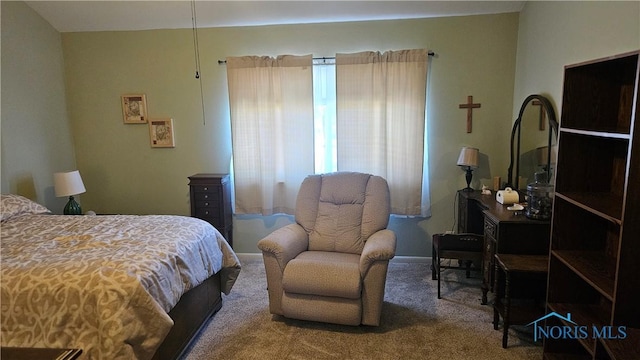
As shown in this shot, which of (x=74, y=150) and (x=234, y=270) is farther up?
(x=74, y=150)

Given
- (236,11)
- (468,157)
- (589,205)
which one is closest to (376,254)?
(589,205)

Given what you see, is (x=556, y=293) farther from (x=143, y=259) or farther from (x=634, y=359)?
(x=143, y=259)

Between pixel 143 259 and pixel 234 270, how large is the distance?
1005 millimetres

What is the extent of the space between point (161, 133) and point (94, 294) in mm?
2584

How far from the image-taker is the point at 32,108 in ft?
Result: 12.3

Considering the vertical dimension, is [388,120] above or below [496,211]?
above

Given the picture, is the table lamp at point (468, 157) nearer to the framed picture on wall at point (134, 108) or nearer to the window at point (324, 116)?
the window at point (324, 116)

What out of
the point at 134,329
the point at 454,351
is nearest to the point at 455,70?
the point at 454,351

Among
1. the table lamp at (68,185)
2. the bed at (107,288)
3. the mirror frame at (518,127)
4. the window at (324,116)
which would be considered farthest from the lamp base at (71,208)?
the mirror frame at (518,127)

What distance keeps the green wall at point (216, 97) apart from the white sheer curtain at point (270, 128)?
17 cm

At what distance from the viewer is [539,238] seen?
261cm

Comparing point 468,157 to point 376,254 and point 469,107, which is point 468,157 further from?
point 376,254

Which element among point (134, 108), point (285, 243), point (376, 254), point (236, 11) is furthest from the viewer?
point (134, 108)

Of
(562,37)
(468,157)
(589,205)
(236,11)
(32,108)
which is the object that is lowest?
(589,205)
